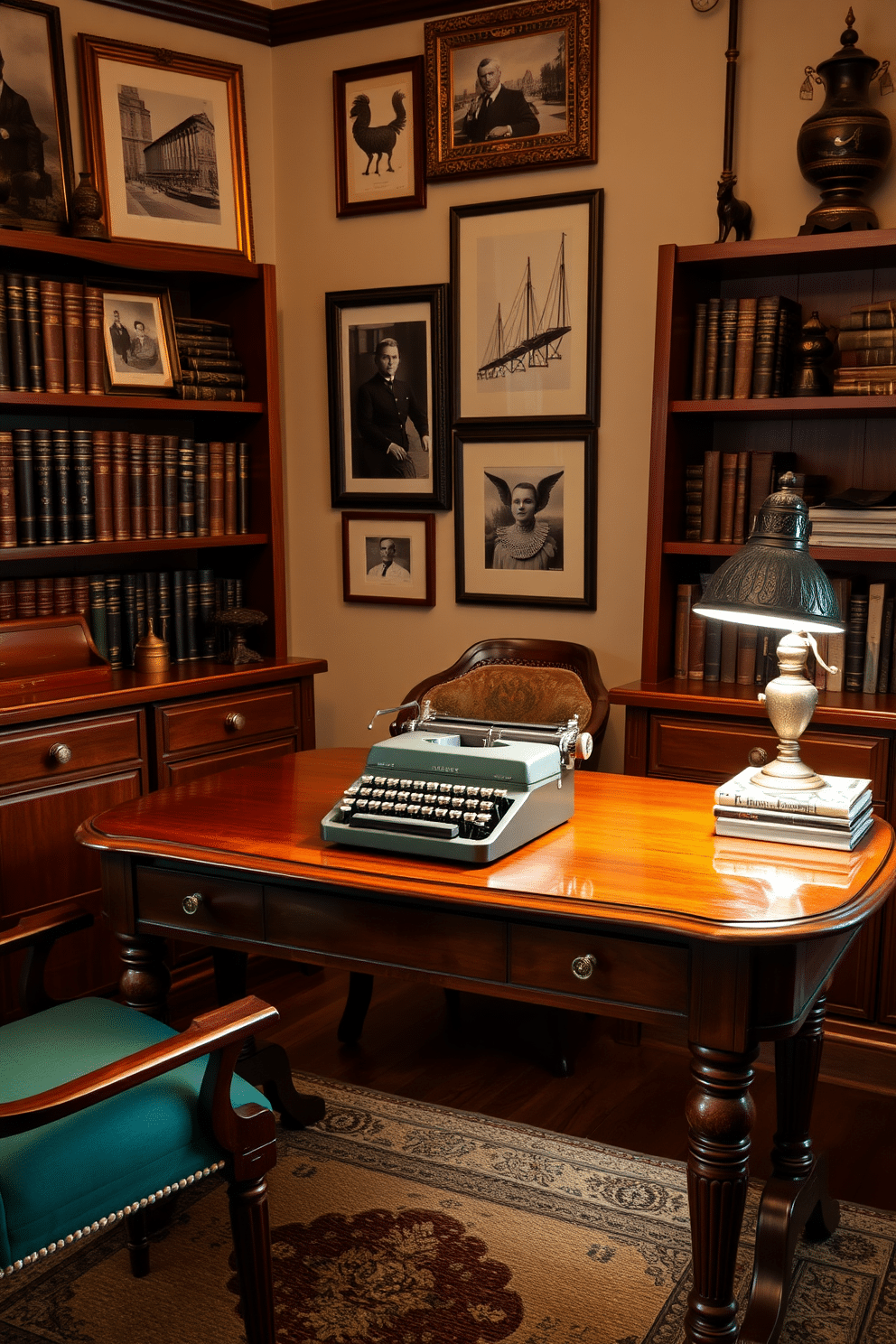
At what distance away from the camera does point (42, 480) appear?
3664mm

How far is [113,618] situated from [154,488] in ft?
1.49

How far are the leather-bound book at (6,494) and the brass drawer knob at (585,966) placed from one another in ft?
7.70

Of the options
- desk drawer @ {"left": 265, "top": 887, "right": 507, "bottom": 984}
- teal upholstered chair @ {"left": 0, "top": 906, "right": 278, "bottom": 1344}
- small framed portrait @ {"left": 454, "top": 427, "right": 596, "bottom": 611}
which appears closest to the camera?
teal upholstered chair @ {"left": 0, "top": 906, "right": 278, "bottom": 1344}

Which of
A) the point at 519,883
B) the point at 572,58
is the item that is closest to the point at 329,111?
the point at 572,58

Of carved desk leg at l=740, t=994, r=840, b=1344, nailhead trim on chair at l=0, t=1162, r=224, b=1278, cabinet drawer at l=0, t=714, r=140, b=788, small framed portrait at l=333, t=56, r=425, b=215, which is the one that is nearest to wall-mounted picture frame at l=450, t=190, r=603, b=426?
small framed portrait at l=333, t=56, r=425, b=215

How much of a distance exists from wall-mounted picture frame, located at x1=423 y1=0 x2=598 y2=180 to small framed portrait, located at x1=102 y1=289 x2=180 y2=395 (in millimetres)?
1133

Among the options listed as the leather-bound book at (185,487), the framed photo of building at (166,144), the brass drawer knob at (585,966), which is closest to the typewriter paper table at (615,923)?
the brass drawer knob at (585,966)

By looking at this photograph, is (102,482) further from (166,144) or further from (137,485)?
(166,144)

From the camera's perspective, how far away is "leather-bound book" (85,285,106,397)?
12.2 ft

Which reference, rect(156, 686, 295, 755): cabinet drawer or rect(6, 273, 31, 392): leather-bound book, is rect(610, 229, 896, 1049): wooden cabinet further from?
rect(6, 273, 31, 392): leather-bound book

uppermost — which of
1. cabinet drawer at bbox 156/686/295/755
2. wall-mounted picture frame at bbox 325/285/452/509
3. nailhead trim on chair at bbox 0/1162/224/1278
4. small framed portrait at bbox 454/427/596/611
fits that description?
wall-mounted picture frame at bbox 325/285/452/509

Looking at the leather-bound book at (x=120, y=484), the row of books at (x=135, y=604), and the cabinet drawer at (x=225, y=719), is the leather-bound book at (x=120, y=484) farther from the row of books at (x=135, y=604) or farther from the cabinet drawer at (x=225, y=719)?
the cabinet drawer at (x=225, y=719)

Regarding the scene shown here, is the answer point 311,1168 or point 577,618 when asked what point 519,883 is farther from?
point 577,618

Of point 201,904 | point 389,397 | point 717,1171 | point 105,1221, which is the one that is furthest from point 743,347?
point 105,1221
